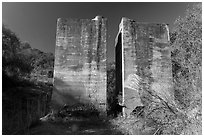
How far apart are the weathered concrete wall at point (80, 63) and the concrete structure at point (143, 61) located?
0.92m

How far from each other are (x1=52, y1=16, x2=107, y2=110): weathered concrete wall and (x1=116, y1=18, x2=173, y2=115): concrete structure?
36.1 inches

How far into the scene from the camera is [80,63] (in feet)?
31.2

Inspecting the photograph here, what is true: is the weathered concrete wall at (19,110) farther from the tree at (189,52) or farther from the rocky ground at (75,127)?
the tree at (189,52)

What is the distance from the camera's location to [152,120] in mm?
6953

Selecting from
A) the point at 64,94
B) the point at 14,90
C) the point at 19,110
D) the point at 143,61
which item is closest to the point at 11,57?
the point at 14,90

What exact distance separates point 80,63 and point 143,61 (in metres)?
2.70

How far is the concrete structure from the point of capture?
9.24m

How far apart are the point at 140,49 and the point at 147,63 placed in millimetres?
685

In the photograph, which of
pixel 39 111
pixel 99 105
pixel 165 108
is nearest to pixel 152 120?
pixel 165 108

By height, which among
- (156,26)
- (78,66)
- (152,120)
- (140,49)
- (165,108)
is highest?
(156,26)

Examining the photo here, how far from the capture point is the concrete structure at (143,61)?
9242 millimetres

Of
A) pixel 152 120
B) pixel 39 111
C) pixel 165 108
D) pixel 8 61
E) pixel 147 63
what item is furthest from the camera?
pixel 147 63

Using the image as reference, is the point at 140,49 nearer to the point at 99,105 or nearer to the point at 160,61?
the point at 160,61

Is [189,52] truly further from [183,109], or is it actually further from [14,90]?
[14,90]
